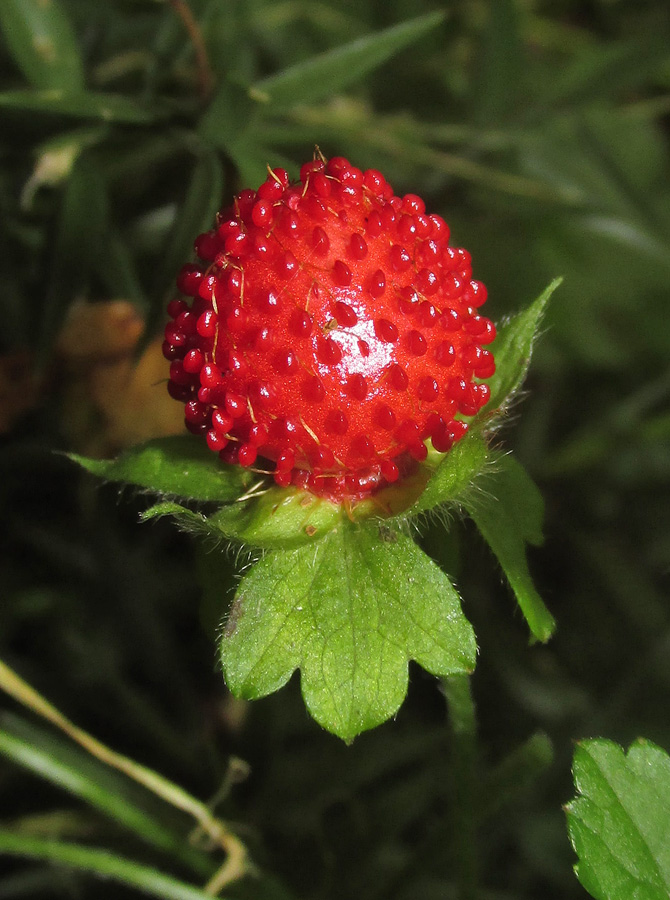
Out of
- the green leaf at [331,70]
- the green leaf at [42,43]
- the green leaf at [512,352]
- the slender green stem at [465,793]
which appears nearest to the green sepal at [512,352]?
the green leaf at [512,352]

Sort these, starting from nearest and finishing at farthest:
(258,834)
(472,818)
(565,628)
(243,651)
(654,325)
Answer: (243,651) < (472,818) < (258,834) < (565,628) < (654,325)

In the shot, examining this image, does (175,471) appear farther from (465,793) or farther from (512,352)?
(465,793)

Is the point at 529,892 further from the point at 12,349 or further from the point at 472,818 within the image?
the point at 12,349

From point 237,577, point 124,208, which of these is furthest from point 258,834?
point 124,208

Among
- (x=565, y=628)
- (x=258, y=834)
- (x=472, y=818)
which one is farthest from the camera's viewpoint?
(x=565, y=628)

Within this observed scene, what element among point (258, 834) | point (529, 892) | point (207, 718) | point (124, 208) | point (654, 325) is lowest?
point (529, 892)

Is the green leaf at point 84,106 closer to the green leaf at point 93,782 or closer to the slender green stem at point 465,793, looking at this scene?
the green leaf at point 93,782

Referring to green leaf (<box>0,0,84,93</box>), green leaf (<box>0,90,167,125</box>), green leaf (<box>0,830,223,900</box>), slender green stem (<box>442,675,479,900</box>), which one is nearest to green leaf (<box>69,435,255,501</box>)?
slender green stem (<box>442,675,479,900</box>)
